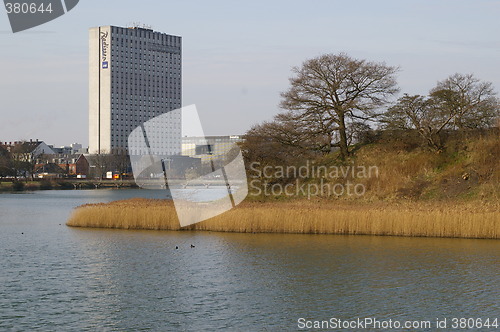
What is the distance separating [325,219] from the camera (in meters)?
42.9

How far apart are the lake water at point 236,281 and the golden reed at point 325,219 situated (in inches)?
36.8

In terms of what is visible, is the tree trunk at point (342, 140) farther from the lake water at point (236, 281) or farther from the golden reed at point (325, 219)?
the lake water at point (236, 281)

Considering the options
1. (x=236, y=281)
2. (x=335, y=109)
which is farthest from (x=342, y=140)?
(x=236, y=281)

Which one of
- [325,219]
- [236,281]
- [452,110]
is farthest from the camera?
[452,110]

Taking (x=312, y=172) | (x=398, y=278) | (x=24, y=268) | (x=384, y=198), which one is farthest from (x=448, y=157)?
(x=24, y=268)

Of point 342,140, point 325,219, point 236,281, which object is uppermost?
point 342,140

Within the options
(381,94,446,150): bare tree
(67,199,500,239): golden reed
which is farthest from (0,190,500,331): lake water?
(381,94,446,150): bare tree

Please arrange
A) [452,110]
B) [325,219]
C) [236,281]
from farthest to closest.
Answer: [452,110] < [325,219] < [236,281]

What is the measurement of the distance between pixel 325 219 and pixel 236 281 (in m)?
15.2

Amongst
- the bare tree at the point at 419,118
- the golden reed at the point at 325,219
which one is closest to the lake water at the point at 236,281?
the golden reed at the point at 325,219

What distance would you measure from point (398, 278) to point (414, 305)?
15.8 ft

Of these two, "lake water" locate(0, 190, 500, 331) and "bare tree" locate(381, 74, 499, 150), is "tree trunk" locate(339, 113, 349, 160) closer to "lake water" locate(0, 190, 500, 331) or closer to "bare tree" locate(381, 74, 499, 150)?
"bare tree" locate(381, 74, 499, 150)

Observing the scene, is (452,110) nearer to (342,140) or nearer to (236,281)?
(342,140)

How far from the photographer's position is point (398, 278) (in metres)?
29.2
